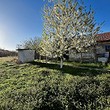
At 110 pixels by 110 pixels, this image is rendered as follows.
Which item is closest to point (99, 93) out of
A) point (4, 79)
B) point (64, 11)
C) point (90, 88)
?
point (90, 88)

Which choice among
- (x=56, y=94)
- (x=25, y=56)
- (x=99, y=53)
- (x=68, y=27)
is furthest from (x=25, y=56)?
(x=56, y=94)

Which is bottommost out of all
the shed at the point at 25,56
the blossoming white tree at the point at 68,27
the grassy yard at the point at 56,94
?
the grassy yard at the point at 56,94

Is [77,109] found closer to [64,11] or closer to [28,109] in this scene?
[28,109]

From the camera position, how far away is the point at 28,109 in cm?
944

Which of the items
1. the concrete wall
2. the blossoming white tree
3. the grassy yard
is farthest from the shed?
the grassy yard

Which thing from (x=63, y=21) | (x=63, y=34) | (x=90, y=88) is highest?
(x=63, y=21)

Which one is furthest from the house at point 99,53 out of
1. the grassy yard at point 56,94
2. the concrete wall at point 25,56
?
the grassy yard at point 56,94

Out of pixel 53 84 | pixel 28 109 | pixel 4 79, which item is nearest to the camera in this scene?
pixel 28 109

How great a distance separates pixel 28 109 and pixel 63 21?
1263cm

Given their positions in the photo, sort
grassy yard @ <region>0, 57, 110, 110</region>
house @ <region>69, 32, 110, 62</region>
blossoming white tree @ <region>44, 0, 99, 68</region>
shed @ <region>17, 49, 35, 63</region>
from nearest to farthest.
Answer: grassy yard @ <region>0, 57, 110, 110</region>, blossoming white tree @ <region>44, 0, 99, 68</region>, shed @ <region>17, 49, 35, 63</region>, house @ <region>69, 32, 110, 62</region>

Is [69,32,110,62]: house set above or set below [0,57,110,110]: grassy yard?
above

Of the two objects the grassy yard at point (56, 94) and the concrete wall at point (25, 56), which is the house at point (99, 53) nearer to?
the concrete wall at point (25, 56)

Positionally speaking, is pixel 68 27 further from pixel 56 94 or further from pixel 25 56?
pixel 56 94

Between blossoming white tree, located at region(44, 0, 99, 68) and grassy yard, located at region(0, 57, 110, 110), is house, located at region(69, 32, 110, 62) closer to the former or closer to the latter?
blossoming white tree, located at region(44, 0, 99, 68)
